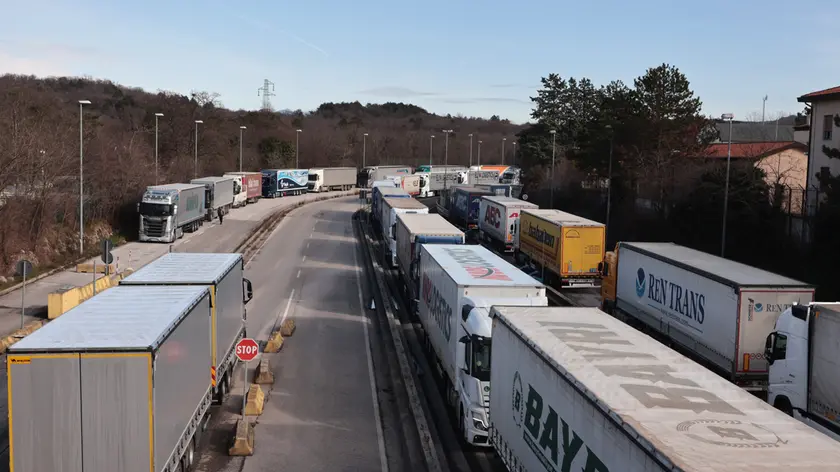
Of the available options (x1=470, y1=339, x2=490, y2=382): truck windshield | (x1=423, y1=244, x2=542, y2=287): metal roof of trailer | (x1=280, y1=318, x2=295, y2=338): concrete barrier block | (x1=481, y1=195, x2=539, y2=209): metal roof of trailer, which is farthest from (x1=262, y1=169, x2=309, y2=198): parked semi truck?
(x1=470, y1=339, x2=490, y2=382): truck windshield

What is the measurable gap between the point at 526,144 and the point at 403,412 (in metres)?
68.8

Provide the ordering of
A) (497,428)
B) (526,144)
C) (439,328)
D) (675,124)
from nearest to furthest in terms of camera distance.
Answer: (497,428)
(439,328)
(675,124)
(526,144)

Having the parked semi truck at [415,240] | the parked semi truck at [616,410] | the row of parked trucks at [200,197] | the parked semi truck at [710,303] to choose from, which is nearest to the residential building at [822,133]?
the parked semi truck at [710,303]

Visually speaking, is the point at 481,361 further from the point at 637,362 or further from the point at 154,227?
the point at 154,227

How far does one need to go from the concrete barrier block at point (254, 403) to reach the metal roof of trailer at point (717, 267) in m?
11.0

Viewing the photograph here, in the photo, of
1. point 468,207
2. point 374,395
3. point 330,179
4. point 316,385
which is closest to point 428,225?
point 316,385

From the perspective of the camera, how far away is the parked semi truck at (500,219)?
42.3 meters

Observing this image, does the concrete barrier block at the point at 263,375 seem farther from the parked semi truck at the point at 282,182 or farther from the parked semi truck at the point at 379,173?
the parked semi truck at the point at 379,173

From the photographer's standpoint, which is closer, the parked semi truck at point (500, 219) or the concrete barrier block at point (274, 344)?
the concrete barrier block at point (274, 344)

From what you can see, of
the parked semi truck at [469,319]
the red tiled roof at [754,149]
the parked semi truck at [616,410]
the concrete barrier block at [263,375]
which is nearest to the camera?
the parked semi truck at [616,410]

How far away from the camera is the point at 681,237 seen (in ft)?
133

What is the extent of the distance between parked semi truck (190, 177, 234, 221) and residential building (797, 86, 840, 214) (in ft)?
124

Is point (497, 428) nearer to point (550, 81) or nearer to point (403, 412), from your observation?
point (403, 412)

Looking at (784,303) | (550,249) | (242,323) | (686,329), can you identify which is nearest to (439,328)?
(242,323)
